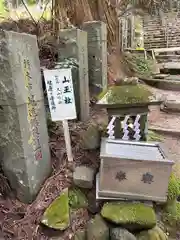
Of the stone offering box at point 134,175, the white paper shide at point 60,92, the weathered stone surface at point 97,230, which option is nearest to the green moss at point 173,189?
the stone offering box at point 134,175

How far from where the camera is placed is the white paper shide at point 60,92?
2727 mm

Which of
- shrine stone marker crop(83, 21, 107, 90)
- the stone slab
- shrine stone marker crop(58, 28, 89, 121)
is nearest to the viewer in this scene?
the stone slab

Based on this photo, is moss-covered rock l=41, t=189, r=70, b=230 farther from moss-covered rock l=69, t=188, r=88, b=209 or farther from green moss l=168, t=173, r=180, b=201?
green moss l=168, t=173, r=180, b=201

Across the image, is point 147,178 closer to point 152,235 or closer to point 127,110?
point 152,235

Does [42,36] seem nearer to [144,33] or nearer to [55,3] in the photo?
[55,3]

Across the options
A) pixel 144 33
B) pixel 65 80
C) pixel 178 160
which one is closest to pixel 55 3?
pixel 65 80

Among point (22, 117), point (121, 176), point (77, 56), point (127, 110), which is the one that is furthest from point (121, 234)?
point (77, 56)

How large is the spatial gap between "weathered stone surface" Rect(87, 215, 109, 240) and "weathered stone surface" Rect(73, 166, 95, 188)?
16.0 inches

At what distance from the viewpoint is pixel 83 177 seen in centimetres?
279

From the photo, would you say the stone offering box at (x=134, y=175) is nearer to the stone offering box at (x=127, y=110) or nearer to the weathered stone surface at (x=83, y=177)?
the weathered stone surface at (x=83, y=177)

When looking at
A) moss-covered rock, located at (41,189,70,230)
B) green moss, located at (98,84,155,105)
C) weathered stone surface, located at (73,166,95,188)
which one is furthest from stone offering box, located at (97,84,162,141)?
moss-covered rock, located at (41,189,70,230)

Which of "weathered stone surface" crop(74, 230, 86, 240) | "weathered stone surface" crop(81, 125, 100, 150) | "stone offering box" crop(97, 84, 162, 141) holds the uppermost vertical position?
"stone offering box" crop(97, 84, 162, 141)

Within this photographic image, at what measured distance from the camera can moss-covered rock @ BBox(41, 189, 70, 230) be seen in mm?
2506

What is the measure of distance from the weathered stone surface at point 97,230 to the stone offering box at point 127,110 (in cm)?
101
